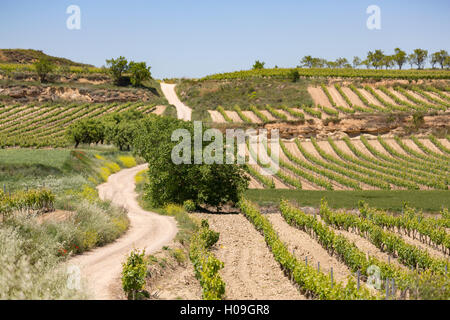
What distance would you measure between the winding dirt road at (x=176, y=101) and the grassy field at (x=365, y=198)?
158 ft

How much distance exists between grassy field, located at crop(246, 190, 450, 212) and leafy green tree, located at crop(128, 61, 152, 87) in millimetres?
73524

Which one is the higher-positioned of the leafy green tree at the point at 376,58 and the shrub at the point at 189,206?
the leafy green tree at the point at 376,58

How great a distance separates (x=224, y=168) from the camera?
102ft

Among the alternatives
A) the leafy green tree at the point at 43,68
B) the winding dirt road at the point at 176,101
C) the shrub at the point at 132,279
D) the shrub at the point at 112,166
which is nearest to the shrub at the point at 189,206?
the shrub at the point at 132,279

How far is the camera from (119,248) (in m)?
18.5

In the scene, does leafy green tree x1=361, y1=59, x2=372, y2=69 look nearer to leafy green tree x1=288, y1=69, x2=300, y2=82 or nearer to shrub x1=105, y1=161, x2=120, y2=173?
leafy green tree x1=288, y1=69, x2=300, y2=82

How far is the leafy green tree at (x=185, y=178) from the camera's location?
3039 cm

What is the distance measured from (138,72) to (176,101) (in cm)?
1209

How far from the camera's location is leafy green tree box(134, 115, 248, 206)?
30391 mm

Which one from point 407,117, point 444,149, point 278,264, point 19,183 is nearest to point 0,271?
point 278,264

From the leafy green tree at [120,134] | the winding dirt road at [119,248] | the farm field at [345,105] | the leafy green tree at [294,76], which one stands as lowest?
the winding dirt road at [119,248]

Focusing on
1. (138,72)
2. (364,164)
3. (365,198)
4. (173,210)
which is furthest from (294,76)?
(173,210)

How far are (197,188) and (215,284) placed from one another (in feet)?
58.8

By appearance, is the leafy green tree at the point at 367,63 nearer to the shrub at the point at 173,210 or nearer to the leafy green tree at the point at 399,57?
the leafy green tree at the point at 399,57
